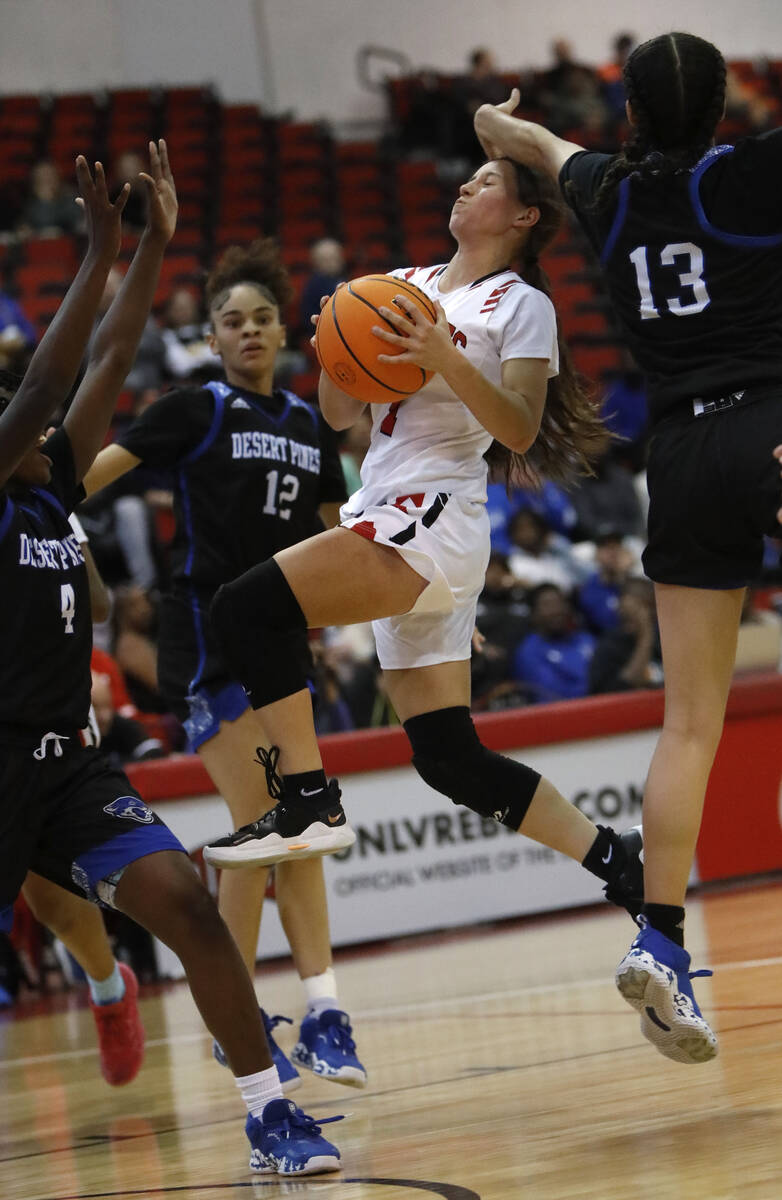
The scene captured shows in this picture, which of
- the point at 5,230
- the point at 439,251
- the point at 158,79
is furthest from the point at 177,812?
the point at 158,79

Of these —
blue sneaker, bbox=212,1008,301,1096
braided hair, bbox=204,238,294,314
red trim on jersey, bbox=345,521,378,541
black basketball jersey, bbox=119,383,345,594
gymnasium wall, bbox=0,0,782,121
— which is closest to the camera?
red trim on jersey, bbox=345,521,378,541

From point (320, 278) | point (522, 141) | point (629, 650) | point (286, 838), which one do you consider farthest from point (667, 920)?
point (320, 278)

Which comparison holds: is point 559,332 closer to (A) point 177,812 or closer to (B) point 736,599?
(B) point 736,599

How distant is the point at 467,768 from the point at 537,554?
7.37 metres

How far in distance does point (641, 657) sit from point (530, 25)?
1386 centimetres

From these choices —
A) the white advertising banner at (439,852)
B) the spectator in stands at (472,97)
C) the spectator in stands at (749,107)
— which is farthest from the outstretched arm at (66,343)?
the spectator in stands at (749,107)

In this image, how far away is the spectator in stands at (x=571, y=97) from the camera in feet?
59.7

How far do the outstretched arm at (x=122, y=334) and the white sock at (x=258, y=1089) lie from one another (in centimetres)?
140

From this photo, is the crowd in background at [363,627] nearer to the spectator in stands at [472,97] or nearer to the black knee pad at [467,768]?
the black knee pad at [467,768]

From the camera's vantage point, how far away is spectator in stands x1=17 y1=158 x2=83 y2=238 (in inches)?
576

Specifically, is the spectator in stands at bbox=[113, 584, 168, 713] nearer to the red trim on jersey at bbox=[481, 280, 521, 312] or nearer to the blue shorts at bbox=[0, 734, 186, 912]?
the red trim on jersey at bbox=[481, 280, 521, 312]

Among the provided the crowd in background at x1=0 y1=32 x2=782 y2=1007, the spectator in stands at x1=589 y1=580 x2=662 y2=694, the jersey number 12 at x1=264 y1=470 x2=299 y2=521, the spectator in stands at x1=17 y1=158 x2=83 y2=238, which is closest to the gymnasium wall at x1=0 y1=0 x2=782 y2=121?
the crowd in background at x1=0 y1=32 x2=782 y2=1007

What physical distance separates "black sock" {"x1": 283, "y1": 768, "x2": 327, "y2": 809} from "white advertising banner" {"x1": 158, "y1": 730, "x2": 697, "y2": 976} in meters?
3.75

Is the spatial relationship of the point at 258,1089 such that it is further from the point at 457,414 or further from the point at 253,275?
the point at 253,275
